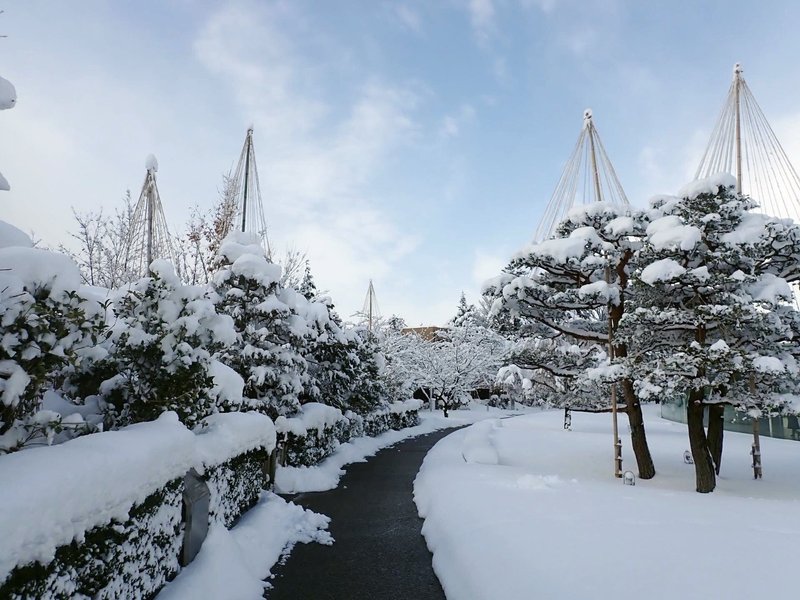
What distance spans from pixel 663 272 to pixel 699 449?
4285mm

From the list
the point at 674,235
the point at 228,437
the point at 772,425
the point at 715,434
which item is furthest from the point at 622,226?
the point at 772,425

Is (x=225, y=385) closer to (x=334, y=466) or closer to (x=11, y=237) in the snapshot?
(x=11, y=237)

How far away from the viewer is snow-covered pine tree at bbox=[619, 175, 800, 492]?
36.3 ft

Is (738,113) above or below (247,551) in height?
above

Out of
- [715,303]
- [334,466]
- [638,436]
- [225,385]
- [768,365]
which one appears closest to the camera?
[225,385]

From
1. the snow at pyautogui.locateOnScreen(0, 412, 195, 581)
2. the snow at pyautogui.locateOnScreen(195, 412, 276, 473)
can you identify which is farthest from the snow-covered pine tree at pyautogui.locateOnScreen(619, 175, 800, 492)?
the snow at pyautogui.locateOnScreen(0, 412, 195, 581)

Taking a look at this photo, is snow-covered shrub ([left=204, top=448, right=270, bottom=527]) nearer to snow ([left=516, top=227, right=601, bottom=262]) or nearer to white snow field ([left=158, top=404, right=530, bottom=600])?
white snow field ([left=158, top=404, right=530, bottom=600])

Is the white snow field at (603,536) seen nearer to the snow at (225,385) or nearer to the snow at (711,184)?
the snow at (225,385)

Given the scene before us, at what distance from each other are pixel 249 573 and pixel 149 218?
11.4m

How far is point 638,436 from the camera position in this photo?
1366 cm

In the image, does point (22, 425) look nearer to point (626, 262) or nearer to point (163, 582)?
point (163, 582)

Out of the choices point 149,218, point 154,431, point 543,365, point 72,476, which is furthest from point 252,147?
point 72,476

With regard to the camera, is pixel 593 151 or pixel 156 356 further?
pixel 593 151

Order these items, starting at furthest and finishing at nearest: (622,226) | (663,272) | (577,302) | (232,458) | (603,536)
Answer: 1. (577,302)
2. (622,226)
3. (663,272)
4. (232,458)
5. (603,536)
